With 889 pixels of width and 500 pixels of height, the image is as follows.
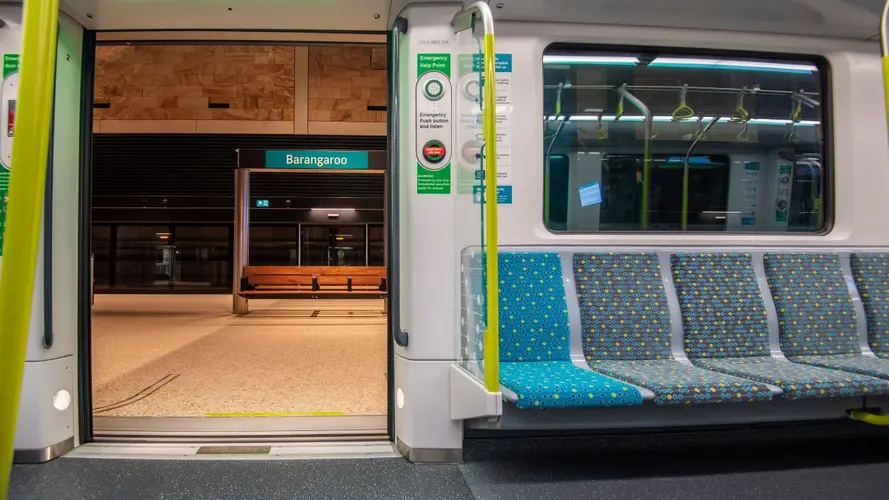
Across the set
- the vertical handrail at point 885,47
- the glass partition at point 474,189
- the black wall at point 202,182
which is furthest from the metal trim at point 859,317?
the black wall at point 202,182

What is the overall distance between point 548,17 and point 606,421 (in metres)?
2.27

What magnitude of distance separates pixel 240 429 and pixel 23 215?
7.51ft

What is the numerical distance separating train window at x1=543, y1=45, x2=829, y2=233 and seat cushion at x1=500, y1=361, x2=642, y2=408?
1115mm

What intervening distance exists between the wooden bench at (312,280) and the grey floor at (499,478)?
21.5ft

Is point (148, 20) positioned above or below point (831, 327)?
above

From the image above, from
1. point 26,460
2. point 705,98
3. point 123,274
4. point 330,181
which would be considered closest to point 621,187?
point 705,98

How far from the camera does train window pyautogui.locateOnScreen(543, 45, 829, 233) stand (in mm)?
3184

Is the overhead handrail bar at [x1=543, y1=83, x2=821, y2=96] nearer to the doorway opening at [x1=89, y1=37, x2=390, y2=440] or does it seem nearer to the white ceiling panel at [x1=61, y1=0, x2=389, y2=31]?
the white ceiling panel at [x1=61, y1=0, x2=389, y2=31]

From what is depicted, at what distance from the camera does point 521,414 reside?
92.3 inches

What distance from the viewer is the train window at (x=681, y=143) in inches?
125

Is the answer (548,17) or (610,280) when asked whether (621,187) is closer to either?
(610,280)

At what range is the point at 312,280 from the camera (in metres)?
9.32

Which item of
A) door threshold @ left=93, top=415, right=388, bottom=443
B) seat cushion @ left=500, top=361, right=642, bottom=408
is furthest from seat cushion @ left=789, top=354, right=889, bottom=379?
door threshold @ left=93, top=415, right=388, bottom=443

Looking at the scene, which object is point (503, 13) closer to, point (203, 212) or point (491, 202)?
point (491, 202)
